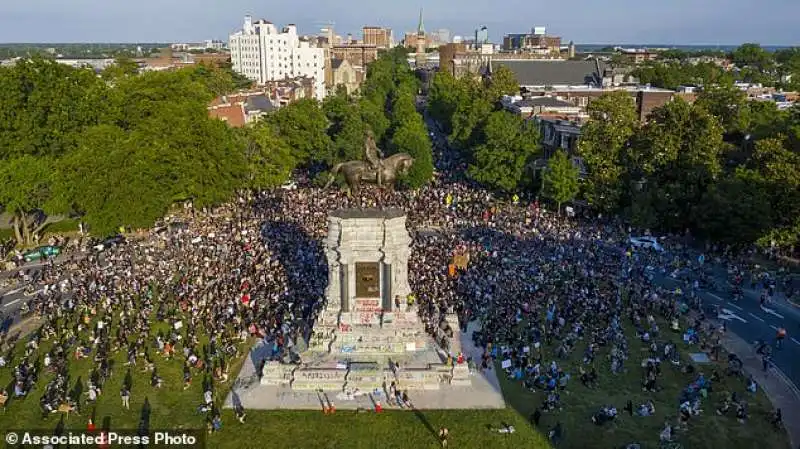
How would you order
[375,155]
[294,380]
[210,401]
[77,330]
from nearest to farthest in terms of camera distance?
1. [210,401]
2. [294,380]
3. [77,330]
4. [375,155]

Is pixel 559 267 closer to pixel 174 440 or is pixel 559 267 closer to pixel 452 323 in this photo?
pixel 452 323

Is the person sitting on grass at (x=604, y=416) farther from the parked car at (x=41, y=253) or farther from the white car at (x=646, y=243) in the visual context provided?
the parked car at (x=41, y=253)

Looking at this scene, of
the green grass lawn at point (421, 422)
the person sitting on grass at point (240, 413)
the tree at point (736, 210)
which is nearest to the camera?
the green grass lawn at point (421, 422)

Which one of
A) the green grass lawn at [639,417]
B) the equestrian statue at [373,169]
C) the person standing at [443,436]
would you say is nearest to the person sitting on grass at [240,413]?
the person standing at [443,436]

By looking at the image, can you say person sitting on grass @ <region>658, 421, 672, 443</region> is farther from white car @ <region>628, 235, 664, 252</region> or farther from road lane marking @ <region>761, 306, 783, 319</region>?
white car @ <region>628, 235, 664, 252</region>

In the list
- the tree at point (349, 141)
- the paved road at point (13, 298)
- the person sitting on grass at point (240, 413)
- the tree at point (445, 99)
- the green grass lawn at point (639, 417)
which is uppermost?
the tree at point (445, 99)

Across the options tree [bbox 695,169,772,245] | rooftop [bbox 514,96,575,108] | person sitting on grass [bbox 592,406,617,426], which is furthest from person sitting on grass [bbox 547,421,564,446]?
rooftop [bbox 514,96,575,108]

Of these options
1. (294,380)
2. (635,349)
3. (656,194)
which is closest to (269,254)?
(294,380)
